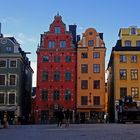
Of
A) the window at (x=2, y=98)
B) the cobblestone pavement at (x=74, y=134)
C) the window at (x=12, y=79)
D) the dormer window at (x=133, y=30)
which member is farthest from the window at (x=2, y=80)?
the cobblestone pavement at (x=74, y=134)

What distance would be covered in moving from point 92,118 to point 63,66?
35.3ft

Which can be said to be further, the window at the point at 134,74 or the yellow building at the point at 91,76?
the yellow building at the point at 91,76

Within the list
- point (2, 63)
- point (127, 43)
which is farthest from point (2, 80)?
point (127, 43)

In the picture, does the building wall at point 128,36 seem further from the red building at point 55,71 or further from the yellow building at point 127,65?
the red building at point 55,71

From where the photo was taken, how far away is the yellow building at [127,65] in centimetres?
7019

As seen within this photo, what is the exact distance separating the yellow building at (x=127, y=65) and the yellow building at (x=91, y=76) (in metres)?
2.36

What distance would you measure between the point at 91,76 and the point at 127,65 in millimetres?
6775

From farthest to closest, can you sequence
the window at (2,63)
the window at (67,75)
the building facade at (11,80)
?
the window at (67,75), the window at (2,63), the building facade at (11,80)

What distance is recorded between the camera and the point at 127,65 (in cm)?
7112

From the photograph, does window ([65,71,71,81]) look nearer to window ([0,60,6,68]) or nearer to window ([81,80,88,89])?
window ([81,80,88,89])

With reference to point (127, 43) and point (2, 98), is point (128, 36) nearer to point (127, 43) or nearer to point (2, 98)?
point (127, 43)

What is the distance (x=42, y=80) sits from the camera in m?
72.3

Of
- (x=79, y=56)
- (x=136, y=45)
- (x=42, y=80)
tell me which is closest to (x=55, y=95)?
(x=42, y=80)

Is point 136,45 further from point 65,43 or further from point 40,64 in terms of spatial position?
point 40,64
